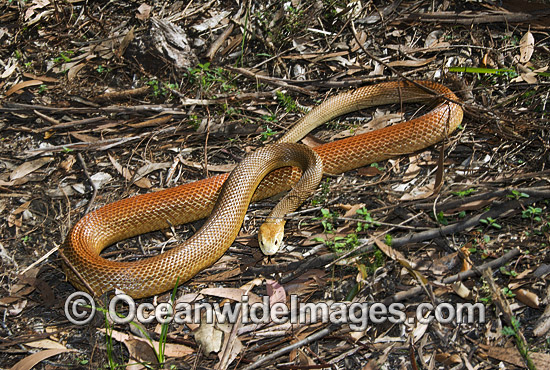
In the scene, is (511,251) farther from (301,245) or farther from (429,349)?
(301,245)

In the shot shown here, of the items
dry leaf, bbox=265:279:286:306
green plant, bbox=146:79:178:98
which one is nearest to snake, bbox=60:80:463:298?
dry leaf, bbox=265:279:286:306

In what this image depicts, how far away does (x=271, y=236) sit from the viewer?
17.6 feet

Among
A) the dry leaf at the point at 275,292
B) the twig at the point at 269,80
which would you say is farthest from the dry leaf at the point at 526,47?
the dry leaf at the point at 275,292

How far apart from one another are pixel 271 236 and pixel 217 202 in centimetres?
90

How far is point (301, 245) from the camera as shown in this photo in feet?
18.1

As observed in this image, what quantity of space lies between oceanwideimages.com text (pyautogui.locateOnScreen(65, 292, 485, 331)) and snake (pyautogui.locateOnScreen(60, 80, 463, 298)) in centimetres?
22

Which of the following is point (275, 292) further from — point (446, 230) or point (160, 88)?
point (160, 88)

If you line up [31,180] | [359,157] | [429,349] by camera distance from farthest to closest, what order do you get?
1. [31,180]
2. [359,157]
3. [429,349]

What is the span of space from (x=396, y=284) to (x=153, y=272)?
8.61 ft

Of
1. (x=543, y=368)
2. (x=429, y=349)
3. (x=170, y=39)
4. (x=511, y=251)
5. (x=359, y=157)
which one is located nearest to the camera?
(x=543, y=368)

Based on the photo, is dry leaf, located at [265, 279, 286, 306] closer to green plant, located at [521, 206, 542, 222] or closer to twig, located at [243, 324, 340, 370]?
twig, located at [243, 324, 340, 370]

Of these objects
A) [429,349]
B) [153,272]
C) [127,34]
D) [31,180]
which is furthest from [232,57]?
[429,349]

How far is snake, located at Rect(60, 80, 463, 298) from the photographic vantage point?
17.2 feet

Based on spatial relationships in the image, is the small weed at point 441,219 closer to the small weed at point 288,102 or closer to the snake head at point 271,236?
the snake head at point 271,236
